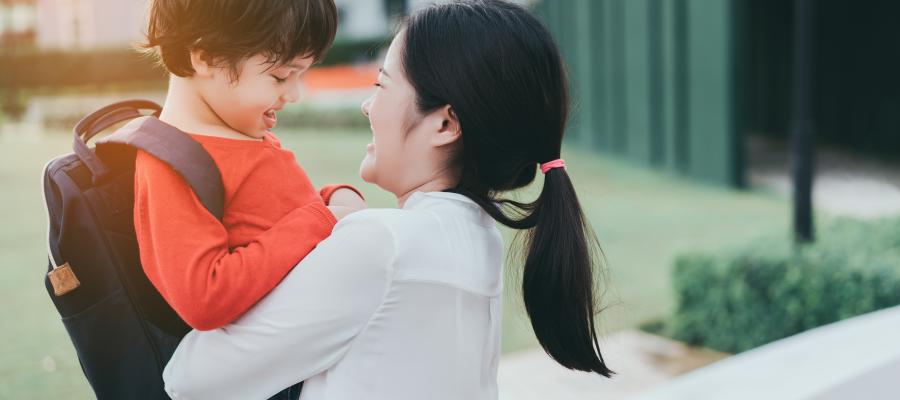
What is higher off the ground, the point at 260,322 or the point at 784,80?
the point at 260,322

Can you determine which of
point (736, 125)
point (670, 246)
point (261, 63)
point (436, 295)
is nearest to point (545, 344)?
point (436, 295)

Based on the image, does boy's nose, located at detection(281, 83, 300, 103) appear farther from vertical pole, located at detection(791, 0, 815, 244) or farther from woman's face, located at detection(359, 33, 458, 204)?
vertical pole, located at detection(791, 0, 815, 244)

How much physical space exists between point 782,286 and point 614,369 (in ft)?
3.80

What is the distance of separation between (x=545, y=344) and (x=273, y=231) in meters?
0.57

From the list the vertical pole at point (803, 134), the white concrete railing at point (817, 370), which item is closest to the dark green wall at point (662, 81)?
the vertical pole at point (803, 134)

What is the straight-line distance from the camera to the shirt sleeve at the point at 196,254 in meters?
1.08

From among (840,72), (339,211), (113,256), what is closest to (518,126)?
(339,211)

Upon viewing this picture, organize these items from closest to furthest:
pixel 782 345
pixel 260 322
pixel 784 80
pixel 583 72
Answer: pixel 260 322 < pixel 782 345 < pixel 583 72 < pixel 784 80

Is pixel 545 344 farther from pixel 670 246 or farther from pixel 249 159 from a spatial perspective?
pixel 670 246

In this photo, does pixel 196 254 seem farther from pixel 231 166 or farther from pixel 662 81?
pixel 662 81

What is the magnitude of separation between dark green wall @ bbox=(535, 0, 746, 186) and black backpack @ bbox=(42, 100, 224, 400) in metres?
7.75

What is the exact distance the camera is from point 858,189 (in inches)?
373

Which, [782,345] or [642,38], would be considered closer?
[782,345]

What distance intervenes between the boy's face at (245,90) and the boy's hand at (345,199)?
0.22 m
